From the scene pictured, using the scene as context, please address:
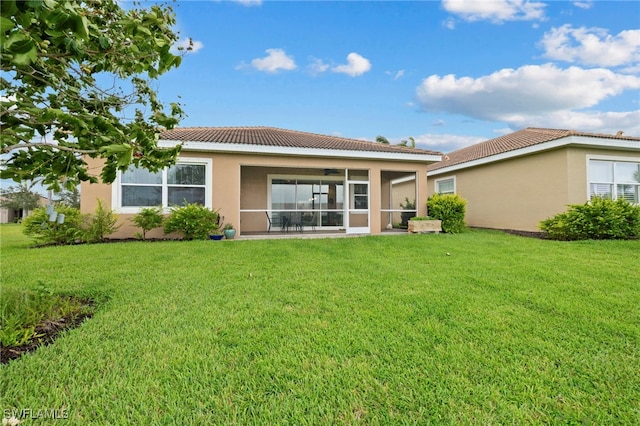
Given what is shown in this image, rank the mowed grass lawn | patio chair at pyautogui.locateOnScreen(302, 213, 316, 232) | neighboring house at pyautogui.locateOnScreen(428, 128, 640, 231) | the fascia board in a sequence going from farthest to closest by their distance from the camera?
patio chair at pyautogui.locateOnScreen(302, 213, 316, 232) → neighboring house at pyautogui.locateOnScreen(428, 128, 640, 231) → the fascia board → the mowed grass lawn

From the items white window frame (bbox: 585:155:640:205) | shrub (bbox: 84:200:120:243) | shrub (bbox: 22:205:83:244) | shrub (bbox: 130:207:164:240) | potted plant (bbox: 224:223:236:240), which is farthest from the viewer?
white window frame (bbox: 585:155:640:205)

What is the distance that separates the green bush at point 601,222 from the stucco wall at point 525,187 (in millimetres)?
1281

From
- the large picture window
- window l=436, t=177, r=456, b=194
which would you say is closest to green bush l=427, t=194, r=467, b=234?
window l=436, t=177, r=456, b=194

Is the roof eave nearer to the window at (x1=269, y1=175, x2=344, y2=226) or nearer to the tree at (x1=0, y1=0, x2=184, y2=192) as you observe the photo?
the window at (x1=269, y1=175, x2=344, y2=226)

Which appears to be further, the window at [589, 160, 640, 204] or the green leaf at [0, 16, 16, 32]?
the window at [589, 160, 640, 204]

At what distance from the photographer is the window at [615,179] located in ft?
38.3

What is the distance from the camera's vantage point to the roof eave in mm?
10125

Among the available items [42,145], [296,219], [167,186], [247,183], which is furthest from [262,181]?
[42,145]

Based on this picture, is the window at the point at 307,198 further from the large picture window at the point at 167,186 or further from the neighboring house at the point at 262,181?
the large picture window at the point at 167,186

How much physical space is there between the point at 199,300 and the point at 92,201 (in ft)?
26.9

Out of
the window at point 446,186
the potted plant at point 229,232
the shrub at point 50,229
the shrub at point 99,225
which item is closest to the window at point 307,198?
the potted plant at point 229,232

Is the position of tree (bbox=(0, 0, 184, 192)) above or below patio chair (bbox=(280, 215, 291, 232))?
above

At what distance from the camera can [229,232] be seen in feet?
34.1

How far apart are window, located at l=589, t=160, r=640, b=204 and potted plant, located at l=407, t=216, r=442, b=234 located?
235 inches
